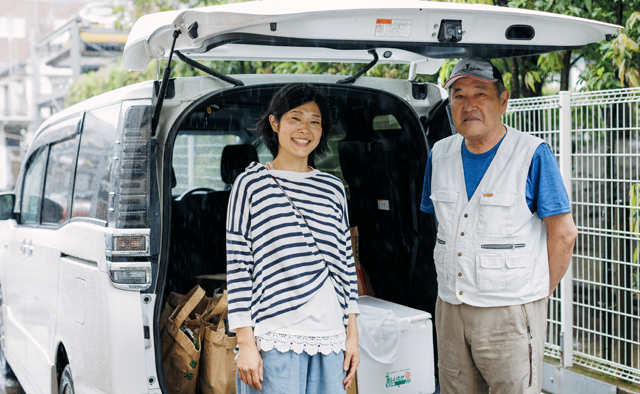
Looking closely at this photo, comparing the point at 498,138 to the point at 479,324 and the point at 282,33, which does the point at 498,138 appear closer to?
the point at 479,324

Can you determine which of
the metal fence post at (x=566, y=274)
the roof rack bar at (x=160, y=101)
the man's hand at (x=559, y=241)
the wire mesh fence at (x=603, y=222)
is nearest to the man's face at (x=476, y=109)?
the man's hand at (x=559, y=241)

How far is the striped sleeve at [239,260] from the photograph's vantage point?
7.27ft

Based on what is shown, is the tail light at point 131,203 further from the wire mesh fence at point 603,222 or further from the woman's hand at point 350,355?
the wire mesh fence at point 603,222

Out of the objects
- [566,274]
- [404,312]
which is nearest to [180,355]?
[404,312]

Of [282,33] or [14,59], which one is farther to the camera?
[14,59]

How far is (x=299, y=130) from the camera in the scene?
2367 mm

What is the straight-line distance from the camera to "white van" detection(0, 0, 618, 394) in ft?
7.54

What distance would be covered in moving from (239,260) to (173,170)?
4.51ft

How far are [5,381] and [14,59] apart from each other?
41940mm

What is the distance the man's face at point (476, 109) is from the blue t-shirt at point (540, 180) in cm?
10

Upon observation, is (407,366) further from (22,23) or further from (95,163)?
(22,23)

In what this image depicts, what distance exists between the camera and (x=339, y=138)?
4.35 metres

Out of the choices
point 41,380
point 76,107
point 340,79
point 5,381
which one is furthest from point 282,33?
point 5,381

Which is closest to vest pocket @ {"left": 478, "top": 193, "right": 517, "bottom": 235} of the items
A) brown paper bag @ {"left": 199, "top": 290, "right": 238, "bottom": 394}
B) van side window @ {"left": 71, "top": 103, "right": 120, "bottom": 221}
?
brown paper bag @ {"left": 199, "top": 290, "right": 238, "bottom": 394}
